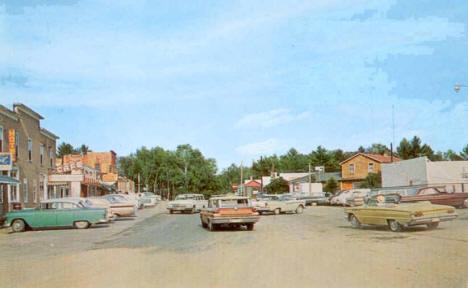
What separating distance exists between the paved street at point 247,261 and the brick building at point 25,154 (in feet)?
47.6

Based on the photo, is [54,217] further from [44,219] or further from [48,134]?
[48,134]

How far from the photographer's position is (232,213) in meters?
19.5

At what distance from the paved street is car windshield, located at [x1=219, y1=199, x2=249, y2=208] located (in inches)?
125

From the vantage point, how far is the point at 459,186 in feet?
143

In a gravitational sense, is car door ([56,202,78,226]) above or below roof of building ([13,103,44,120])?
below

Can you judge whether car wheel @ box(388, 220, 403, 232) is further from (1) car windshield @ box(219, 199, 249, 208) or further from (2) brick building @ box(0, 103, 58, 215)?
(2) brick building @ box(0, 103, 58, 215)

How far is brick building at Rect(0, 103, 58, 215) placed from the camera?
1170 inches

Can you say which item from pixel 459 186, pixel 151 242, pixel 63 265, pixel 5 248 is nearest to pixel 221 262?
pixel 63 265

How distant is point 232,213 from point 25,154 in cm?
1976

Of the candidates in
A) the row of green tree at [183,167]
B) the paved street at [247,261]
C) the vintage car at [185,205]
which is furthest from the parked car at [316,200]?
the row of green tree at [183,167]

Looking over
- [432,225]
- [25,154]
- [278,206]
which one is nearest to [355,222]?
[432,225]

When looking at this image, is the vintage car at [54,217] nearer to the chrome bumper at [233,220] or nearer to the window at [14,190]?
the chrome bumper at [233,220]

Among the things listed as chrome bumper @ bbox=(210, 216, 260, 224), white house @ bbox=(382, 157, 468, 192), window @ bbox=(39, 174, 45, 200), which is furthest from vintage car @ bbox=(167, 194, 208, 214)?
white house @ bbox=(382, 157, 468, 192)

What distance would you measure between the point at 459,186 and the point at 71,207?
34.1 meters
